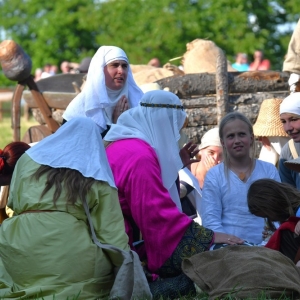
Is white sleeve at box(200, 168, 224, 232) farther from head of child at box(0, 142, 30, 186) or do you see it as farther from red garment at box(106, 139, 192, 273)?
head of child at box(0, 142, 30, 186)

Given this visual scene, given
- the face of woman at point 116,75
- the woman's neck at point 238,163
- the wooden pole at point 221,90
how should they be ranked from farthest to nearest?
the wooden pole at point 221,90
the face of woman at point 116,75
the woman's neck at point 238,163

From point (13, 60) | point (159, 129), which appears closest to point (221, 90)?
point (13, 60)

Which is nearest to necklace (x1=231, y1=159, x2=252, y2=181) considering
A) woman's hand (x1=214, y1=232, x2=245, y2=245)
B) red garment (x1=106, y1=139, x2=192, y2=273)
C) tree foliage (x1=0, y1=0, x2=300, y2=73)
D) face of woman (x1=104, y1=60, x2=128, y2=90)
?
woman's hand (x1=214, y1=232, x2=245, y2=245)

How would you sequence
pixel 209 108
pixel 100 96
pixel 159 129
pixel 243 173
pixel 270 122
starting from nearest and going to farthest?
1. pixel 159 129
2. pixel 243 173
3. pixel 100 96
4. pixel 270 122
5. pixel 209 108

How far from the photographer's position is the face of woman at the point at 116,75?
7.00 metres

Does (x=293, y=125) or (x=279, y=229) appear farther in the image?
(x=293, y=125)

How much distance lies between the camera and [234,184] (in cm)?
616

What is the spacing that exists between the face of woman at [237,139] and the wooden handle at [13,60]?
429 cm

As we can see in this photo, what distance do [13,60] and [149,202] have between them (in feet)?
17.1

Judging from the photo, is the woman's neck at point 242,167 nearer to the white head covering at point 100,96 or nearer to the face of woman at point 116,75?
the white head covering at point 100,96

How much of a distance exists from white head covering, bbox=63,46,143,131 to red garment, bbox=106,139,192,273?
1656 mm

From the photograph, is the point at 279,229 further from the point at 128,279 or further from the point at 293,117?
the point at 293,117

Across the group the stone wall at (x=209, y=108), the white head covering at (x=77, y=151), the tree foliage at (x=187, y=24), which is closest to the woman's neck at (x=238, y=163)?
the white head covering at (x=77, y=151)

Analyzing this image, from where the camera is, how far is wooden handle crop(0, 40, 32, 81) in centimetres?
984
